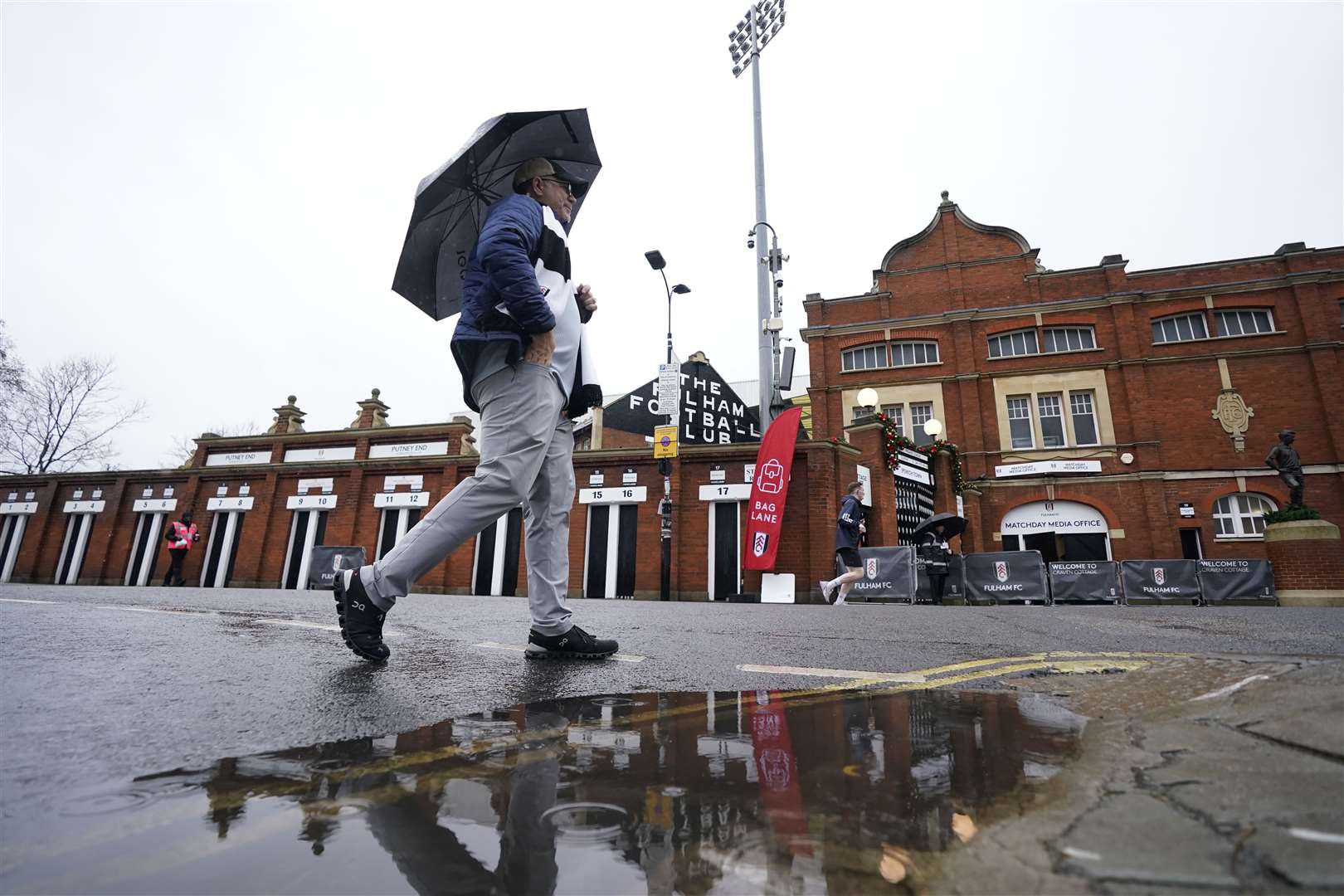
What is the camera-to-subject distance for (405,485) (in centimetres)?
2052

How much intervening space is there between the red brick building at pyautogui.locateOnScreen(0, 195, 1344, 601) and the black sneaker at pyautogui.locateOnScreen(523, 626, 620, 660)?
14.3 metres

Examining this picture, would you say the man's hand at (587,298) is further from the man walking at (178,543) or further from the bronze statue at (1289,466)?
the man walking at (178,543)

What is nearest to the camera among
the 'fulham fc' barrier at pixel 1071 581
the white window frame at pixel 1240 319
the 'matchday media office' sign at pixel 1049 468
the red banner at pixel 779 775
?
the red banner at pixel 779 775

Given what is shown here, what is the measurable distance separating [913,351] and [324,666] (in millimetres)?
25428

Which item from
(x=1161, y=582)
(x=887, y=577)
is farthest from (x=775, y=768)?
(x=1161, y=582)

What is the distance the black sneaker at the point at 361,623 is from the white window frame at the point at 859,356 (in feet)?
79.7

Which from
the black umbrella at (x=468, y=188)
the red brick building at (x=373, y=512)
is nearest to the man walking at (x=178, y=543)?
the red brick building at (x=373, y=512)

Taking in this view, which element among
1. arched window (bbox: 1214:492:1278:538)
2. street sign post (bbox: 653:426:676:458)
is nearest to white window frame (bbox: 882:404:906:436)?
arched window (bbox: 1214:492:1278:538)

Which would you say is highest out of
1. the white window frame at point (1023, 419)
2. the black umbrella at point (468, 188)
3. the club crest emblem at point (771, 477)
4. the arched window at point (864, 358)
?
the arched window at point (864, 358)

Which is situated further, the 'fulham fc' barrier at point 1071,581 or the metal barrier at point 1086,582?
the metal barrier at point 1086,582

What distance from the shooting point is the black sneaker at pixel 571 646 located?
112 inches

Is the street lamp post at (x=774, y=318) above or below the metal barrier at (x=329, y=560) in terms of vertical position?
above

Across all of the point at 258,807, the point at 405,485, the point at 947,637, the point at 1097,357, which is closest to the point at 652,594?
the point at 405,485

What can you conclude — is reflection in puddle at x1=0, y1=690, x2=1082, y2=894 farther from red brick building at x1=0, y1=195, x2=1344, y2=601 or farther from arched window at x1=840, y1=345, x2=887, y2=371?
arched window at x1=840, y1=345, x2=887, y2=371
